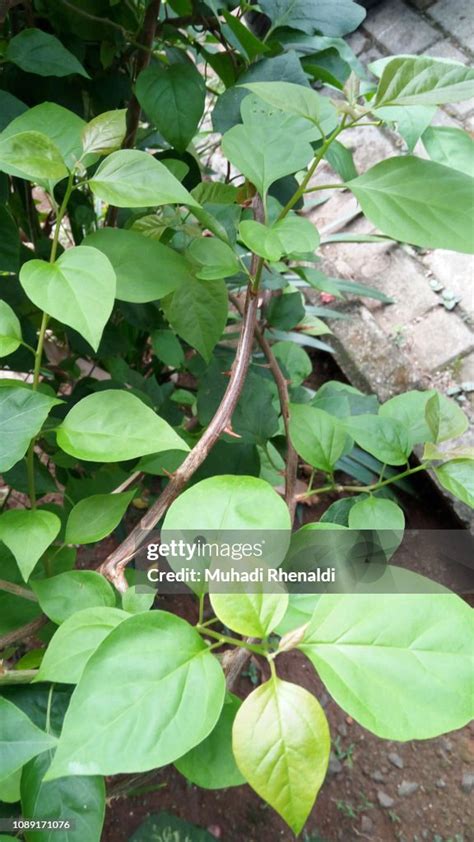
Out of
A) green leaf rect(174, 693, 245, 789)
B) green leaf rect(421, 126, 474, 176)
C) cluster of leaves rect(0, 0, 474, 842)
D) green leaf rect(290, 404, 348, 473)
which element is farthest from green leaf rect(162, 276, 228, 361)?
green leaf rect(174, 693, 245, 789)

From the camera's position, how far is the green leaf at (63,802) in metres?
0.37

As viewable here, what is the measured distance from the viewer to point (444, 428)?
1.75 feet

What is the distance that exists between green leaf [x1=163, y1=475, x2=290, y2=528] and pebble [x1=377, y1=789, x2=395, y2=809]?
732 mm

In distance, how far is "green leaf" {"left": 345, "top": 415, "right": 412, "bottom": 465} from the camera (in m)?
0.55

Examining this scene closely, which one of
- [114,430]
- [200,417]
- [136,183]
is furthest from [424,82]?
[200,417]

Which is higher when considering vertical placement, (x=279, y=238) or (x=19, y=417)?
(x=279, y=238)

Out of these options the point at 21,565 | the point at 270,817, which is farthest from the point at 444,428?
the point at 270,817

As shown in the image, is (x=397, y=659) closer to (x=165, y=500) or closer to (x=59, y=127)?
(x=165, y=500)

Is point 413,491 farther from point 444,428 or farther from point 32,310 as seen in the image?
point 32,310

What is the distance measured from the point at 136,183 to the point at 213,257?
0.35 feet

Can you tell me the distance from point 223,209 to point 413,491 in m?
0.87

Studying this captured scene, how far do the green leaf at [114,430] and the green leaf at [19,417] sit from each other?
0.9 inches

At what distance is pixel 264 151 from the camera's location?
47 centimetres

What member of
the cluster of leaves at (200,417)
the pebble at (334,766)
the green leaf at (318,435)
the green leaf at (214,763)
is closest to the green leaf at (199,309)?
the cluster of leaves at (200,417)
